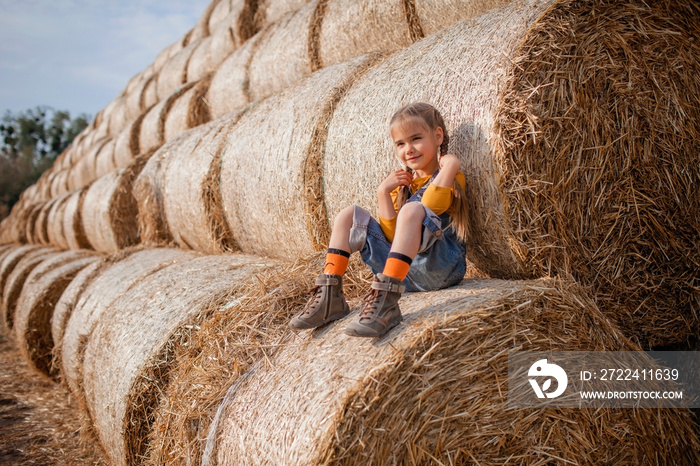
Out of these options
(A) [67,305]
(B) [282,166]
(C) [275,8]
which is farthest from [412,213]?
(C) [275,8]

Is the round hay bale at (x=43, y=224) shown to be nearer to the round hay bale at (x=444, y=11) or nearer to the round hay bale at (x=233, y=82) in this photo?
the round hay bale at (x=233, y=82)

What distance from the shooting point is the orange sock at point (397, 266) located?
5.96 ft

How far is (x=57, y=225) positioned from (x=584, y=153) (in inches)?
305

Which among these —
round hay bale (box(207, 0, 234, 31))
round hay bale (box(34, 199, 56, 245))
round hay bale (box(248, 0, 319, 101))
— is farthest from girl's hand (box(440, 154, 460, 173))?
round hay bale (box(34, 199, 56, 245))

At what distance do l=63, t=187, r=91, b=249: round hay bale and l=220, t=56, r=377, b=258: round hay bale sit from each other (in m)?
3.84

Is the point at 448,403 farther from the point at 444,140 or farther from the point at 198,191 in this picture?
the point at 198,191

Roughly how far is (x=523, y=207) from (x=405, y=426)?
857 millimetres

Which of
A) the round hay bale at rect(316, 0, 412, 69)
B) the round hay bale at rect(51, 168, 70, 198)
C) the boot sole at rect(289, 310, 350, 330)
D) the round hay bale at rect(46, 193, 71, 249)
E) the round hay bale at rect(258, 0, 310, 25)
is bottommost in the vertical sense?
the boot sole at rect(289, 310, 350, 330)

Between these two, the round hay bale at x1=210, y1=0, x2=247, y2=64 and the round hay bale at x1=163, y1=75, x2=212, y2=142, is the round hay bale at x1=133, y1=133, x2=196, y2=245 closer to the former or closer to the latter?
the round hay bale at x1=163, y1=75, x2=212, y2=142

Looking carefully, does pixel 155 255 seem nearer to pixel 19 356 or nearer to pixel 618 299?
pixel 19 356

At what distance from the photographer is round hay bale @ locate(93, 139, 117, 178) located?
784 centimetres

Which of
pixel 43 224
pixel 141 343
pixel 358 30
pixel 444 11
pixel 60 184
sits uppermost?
pixel 60 184

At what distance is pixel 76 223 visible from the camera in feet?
21.9

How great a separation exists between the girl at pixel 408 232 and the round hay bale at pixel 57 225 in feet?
21.6
